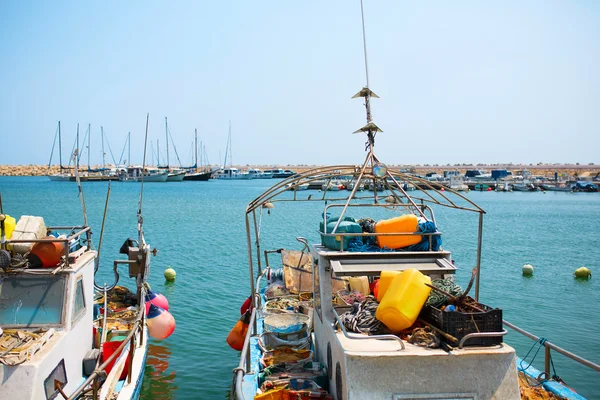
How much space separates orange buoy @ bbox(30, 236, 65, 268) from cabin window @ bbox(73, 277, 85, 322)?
584 mm

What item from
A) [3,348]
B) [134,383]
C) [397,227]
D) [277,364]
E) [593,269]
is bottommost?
[593,269]

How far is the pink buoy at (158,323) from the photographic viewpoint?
14.6 meters

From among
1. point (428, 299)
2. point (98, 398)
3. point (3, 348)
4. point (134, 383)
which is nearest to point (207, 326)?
point (134, 383)

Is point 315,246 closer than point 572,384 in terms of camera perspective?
Yes

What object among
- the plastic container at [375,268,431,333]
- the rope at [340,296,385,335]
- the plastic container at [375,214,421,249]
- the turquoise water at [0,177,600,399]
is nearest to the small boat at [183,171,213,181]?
the turquoise water at [0,177,600,399]

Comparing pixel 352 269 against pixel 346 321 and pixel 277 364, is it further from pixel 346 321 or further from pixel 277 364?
pixel 277 364

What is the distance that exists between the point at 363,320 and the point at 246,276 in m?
18.2

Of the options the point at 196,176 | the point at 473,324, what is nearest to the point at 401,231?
the point at 473,324

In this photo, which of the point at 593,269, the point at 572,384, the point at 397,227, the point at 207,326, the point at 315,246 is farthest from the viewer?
the point at 593,269

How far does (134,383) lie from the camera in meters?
10.3

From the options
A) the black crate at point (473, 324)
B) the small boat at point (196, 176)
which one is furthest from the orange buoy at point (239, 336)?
the small boat at point (196, 176)

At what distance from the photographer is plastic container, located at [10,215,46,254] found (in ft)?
30.1

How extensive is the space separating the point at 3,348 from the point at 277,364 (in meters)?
4.24

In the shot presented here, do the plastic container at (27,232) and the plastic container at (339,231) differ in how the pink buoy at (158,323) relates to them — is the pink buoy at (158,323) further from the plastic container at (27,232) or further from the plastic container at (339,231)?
the plastic container at (339,231)
